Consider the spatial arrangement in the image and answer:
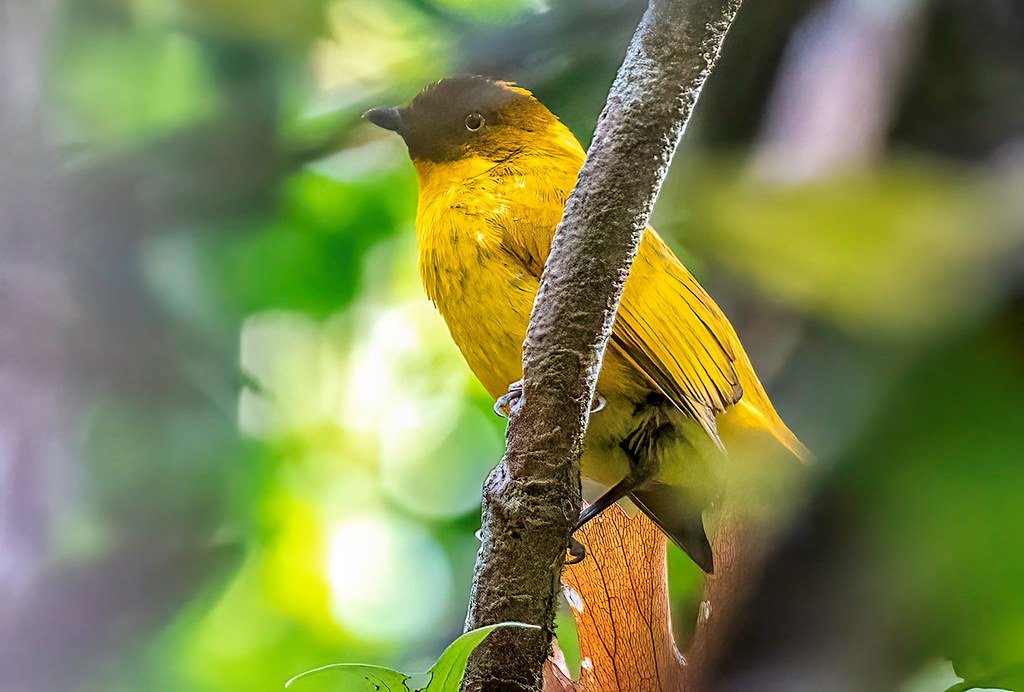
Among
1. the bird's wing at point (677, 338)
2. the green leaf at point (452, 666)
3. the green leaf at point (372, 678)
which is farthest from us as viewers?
the bird's wing at point (677, 338)

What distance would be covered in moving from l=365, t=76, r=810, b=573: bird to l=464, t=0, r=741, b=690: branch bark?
143 millimetres

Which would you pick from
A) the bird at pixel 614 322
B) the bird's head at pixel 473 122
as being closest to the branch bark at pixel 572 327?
the bird at pixel 614 322

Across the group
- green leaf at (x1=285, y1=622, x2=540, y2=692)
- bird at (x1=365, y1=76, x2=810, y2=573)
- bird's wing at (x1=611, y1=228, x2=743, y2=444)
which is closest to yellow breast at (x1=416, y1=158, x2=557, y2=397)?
bird at (x1=365, y1=76, x2=810, y2=573)

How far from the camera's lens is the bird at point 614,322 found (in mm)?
869

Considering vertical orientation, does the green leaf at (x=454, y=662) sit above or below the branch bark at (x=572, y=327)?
below

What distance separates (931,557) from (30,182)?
46.3 inches

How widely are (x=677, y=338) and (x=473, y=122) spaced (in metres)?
0.32

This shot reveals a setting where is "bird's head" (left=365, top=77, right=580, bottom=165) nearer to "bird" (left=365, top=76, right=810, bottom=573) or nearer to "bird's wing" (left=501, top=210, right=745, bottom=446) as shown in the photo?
"bird" (left=365, top=76, right=810, bottom=573)

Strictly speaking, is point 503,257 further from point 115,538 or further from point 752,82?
point 115,538

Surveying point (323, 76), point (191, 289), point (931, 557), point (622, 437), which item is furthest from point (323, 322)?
point (931, 557)

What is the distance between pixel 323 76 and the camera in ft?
3.78

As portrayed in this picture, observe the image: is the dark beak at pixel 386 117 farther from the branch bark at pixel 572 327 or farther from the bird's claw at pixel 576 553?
the bird's claw at pixel 576 553

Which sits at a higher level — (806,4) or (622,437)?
(806,4)

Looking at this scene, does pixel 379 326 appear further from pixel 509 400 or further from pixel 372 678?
pixel 372 678
